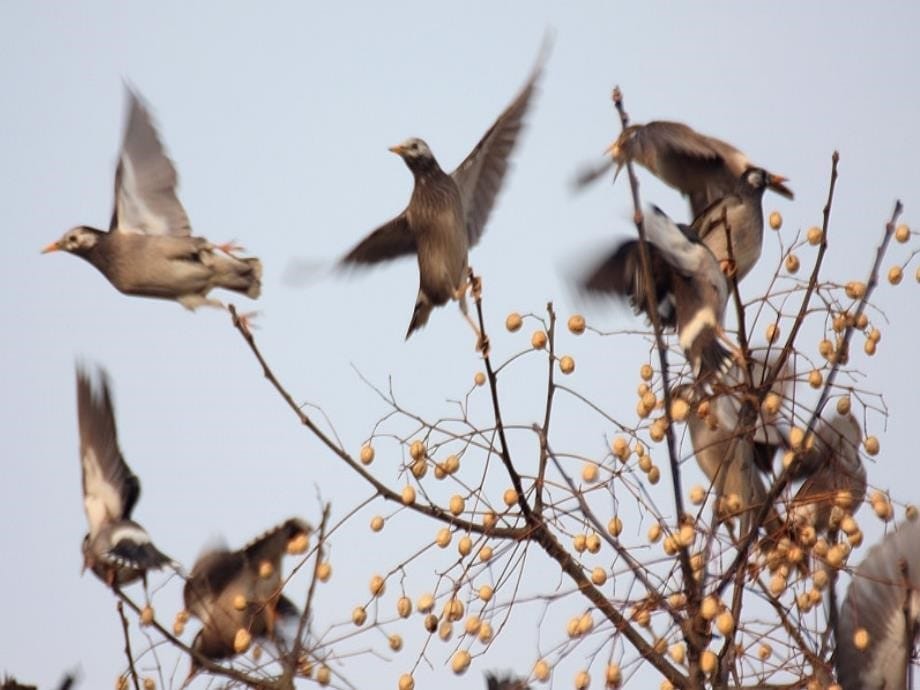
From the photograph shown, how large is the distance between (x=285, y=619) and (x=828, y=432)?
1.70 meters

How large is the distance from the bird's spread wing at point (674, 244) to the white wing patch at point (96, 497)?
7.18 ft


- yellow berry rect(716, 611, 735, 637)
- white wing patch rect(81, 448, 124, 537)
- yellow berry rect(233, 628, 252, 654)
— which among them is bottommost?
yellow berry rect(716, 611, 735, 637)

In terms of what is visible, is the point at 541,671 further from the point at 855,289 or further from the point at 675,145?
the point at 675,145

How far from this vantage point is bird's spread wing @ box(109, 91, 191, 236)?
624cm

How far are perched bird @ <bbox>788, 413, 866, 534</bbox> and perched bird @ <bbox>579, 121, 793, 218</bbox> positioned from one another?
2.03m

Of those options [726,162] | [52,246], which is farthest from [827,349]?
[52,246]

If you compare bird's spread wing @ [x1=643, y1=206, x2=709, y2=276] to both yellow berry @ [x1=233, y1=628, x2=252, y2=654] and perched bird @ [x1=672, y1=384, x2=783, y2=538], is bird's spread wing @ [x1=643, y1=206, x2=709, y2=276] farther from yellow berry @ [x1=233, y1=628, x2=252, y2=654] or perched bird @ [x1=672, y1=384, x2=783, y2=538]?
yellow berry @ [x1=233, y1=628, x2=252, y2=654]

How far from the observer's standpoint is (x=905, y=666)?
3.43 metres

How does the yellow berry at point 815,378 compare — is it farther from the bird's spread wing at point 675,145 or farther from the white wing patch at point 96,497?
the white wing patch at point 96,497

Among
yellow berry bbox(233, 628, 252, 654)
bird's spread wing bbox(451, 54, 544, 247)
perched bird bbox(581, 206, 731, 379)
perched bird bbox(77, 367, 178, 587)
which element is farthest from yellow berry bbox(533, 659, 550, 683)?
bird's spread wing bbox(451, 54, 544, 247)

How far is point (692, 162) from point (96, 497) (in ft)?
8.93

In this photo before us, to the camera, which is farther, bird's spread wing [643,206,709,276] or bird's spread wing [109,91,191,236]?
bird's spread wing [109,91,191,236]

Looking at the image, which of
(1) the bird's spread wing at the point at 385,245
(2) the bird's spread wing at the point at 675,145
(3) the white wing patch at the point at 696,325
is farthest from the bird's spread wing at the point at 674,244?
(1) the bird's spread wing at the point at 385,245

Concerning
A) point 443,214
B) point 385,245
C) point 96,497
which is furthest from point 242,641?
point 385,245
